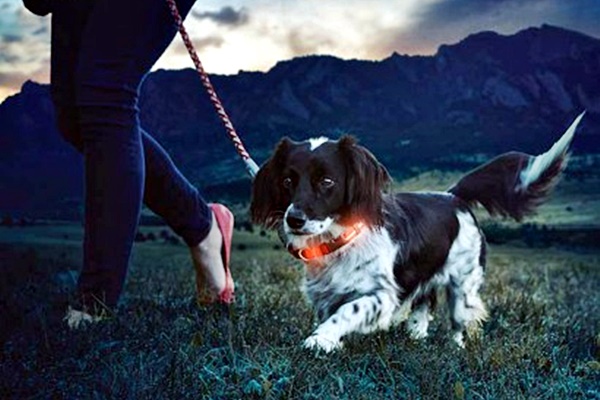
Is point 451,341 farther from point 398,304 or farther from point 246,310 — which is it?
point 246,310

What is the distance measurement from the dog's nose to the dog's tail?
1445 mm

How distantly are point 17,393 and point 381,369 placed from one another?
1087 mm

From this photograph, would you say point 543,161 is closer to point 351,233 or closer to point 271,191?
point 351,233

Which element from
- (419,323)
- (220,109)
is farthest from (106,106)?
(419,323)

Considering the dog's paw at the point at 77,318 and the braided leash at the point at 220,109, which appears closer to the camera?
the dog's paw at the point at 77,318

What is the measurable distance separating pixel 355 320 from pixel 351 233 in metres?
0.33

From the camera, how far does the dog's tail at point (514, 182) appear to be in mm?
4379

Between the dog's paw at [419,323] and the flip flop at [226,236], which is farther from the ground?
the flip flop at [226,236]

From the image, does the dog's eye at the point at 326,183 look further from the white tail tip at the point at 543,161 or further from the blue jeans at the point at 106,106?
the white tail tip at the point at 543,161

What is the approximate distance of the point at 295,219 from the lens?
10.2 ft

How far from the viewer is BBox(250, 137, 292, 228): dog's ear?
3428 millimetres

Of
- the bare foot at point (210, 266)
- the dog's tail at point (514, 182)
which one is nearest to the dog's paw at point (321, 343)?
the bare foot at point (210, 266)

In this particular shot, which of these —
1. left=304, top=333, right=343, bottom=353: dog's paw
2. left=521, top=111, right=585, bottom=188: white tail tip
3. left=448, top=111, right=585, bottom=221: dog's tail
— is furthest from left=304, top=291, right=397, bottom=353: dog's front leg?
left=521, top=111, right=585, bottom=188: white tail tip

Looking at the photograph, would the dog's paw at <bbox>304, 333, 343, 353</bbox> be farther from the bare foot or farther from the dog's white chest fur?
the bare foot
